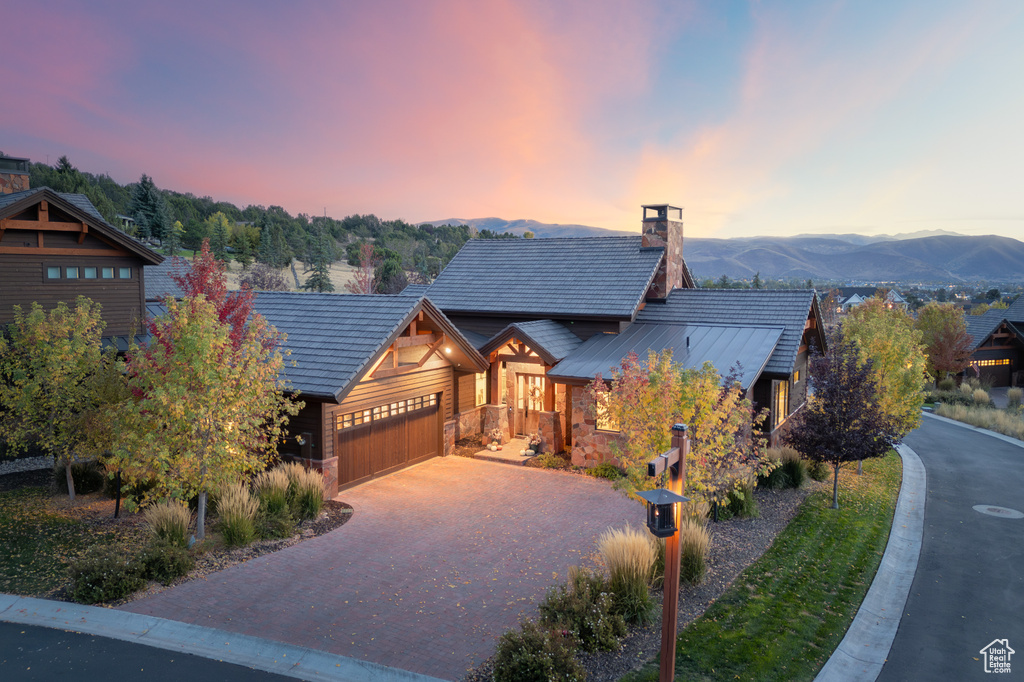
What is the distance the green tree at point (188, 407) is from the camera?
10906 mm

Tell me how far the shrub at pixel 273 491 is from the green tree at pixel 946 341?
38822mm

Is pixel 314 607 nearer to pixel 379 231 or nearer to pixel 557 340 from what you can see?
pixel 557 340

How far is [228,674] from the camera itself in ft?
26.0

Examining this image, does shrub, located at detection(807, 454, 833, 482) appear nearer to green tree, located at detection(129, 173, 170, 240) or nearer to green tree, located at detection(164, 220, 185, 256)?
green tree, located at detection(164, 220, 185, 256)

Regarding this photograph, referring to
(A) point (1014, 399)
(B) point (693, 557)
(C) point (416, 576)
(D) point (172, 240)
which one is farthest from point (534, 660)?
(D) point (172, 240)

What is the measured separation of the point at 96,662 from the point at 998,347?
2128 inches

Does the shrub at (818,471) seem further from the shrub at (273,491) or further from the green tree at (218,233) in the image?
the green tree at (218,233)

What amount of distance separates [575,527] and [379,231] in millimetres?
111668

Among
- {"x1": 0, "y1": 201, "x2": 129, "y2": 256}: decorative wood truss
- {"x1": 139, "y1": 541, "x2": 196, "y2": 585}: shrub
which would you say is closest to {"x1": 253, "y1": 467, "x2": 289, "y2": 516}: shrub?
{"x1": 139, "y1": 541, "x2": 196, "y2": 585}: shrub

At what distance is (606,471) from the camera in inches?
703

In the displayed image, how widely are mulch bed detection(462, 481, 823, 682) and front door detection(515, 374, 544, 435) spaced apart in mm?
7604

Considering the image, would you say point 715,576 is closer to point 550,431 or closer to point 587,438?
point 587,438

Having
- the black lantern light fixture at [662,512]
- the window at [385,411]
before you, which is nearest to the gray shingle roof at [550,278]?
the window at [385,411]

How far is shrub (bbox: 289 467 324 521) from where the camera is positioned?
13.7 meters
